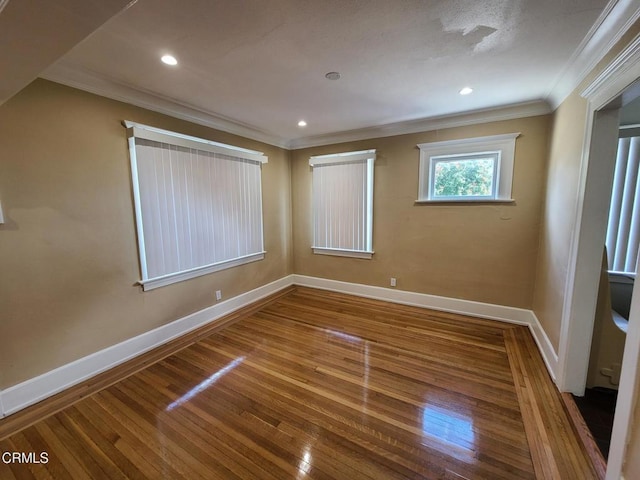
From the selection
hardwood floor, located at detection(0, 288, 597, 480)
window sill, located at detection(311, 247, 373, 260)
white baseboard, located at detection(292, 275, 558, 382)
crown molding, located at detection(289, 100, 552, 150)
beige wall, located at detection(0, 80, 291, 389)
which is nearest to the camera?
hardwood floor, located at detection(0, 288, 597, 480)

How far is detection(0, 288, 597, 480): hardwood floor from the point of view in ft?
4.66

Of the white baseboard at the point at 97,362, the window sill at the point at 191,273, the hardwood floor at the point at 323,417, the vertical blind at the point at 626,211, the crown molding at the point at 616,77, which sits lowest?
the hardwood floor at the point at 323,417

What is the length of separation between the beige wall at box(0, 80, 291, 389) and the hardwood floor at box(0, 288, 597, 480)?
1.64 ft

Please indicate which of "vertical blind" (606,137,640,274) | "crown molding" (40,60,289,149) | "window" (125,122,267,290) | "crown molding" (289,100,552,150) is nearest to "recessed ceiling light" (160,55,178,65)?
"crown molding" (40,60,289,149)

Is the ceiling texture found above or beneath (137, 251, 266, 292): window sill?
above

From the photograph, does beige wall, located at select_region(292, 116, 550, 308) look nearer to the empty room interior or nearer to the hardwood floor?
the empty room interior

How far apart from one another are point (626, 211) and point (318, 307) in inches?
138

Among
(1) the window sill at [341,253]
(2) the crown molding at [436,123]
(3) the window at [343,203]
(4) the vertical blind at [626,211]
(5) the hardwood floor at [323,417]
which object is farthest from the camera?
(1) the window sill at [341,253]

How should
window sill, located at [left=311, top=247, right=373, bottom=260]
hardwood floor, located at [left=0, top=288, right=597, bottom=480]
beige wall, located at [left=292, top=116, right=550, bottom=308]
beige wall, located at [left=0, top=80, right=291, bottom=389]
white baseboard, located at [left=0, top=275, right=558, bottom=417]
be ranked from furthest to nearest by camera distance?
window sill, located at [left=311, top=247, right=373, bottom=260] → beige wall, located at [left=292, top=116, right=550, bottom=308] → white baseboard, located at [left=0, top=275, right=558, bottom=417] → beige wall, located at [left=0, top=80, right=291, bottom=389] → hardwood floor, located at [left=0, top=288, right=597, bottom=480]

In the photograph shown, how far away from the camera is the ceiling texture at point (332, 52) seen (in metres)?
1.37

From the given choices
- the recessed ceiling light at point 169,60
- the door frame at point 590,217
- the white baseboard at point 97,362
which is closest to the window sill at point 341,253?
the white baseboard at point 97,362

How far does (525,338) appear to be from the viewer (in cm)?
274

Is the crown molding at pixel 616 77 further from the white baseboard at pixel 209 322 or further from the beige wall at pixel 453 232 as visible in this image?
the white baseboard at pixel 209 322

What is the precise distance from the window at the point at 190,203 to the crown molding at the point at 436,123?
3.46 ft
